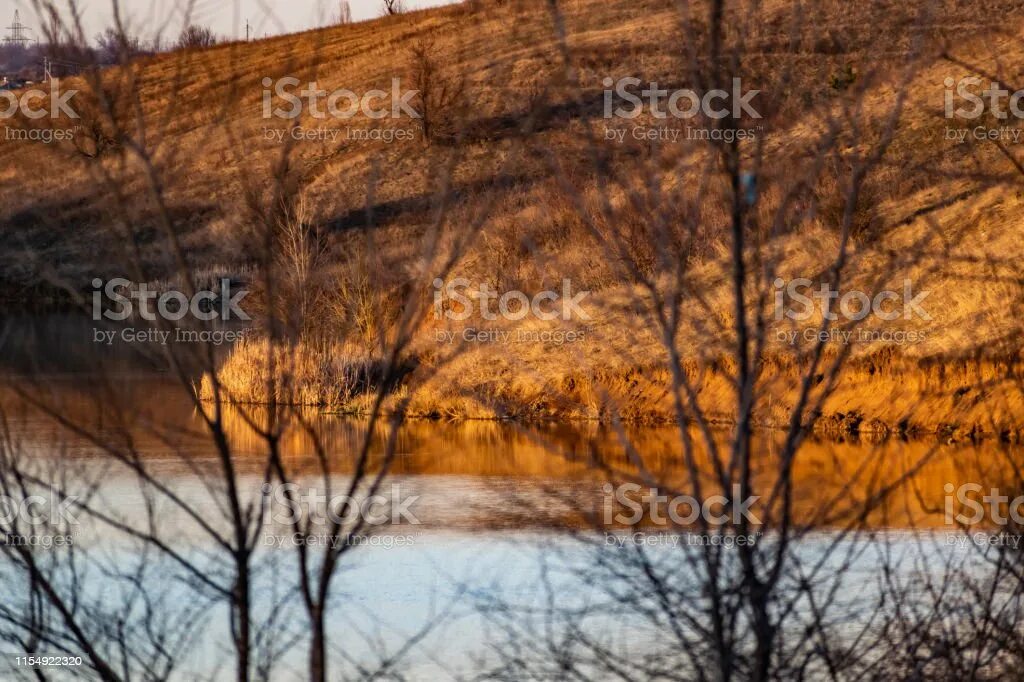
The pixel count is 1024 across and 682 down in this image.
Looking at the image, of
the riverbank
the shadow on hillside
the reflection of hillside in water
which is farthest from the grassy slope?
the shadow on hillside

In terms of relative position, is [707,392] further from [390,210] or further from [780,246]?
[390,210]

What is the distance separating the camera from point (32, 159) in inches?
163

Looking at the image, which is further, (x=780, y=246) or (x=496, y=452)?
(x=496, y=452)

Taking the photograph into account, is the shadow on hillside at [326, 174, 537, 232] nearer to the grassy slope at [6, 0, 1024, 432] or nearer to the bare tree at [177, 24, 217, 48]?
the grassy slope at [6, 0, 1024, 432]

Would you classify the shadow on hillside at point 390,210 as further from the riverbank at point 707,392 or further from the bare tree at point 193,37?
the bare tree at point 193,37

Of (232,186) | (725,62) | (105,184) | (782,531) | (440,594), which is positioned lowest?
(440,594)

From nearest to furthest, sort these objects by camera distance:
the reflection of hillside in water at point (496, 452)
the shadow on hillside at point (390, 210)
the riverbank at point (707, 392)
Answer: the reflection of hillside in water at point (496, 452), the riverbank at point (707, 392), the shadow on hillside at point (390, 210)

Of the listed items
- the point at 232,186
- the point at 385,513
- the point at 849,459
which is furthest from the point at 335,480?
the point at 232,186

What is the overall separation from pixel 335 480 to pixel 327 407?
17.2ft

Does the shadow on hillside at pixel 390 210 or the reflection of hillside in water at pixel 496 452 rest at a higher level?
the shadow on hillside at pixel 390 210

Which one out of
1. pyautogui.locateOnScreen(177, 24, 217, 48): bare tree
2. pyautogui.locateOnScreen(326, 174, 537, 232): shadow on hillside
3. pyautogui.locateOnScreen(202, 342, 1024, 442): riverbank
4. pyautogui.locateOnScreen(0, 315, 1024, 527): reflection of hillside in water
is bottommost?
pyautogui.locateOnScreen(0, 315, 1024, 527): reflection of hillside in water

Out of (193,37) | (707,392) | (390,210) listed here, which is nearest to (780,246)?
(193,37)

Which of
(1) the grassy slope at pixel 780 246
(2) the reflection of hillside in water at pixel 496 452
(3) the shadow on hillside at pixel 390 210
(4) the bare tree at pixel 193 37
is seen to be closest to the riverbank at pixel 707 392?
(1) the grassy slope at pixel 780 246

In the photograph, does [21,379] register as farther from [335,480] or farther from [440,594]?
[440,594]
